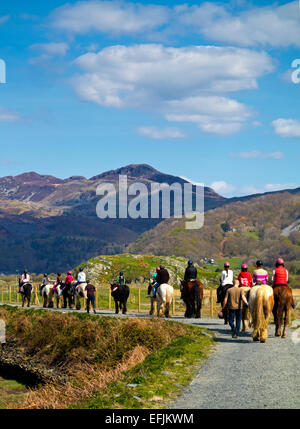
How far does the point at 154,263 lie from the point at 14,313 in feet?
123

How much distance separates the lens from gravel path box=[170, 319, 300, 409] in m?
10.6

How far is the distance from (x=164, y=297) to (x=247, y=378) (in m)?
16.6

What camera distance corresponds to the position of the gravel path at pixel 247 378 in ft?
34.8

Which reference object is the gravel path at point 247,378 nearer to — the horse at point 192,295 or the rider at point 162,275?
the horse at point 192,295

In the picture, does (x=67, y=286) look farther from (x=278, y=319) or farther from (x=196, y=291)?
(x=278, y=319)

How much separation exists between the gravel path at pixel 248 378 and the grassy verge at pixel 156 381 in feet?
1.11

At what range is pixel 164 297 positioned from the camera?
29469 mm

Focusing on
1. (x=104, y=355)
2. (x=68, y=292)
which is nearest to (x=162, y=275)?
(x=104, y=355)

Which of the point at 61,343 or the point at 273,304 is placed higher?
the point at 273,304
